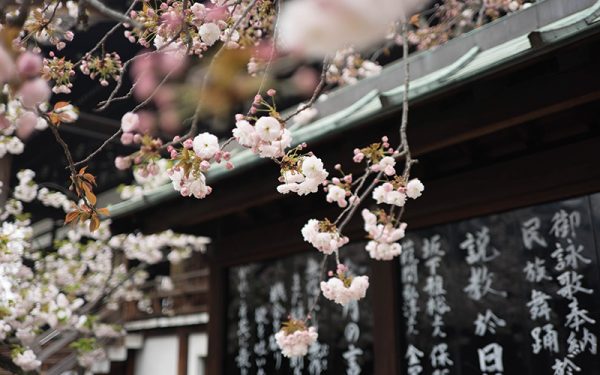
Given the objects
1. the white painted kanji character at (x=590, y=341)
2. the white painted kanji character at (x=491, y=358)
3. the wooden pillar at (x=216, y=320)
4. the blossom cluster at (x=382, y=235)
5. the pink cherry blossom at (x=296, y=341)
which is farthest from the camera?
the wooden pillar at (x=216, y=320)

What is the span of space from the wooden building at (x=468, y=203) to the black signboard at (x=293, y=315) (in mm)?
18

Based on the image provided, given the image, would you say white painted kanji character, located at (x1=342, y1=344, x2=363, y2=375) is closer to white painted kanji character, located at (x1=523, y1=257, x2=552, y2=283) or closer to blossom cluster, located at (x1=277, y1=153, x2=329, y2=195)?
white painted kanji character, located at (x1=523, y1=257, x2=552, y2=283)

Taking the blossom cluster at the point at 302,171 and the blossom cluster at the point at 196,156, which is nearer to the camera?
the blossom cluster at the point at 196,156

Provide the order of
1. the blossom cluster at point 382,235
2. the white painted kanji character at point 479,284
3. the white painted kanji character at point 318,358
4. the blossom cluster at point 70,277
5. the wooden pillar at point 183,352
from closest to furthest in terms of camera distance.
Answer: the blossom cluster at point 382,235, the white painted kanji character at point 479,284, the white painted kanji character at point 318,358, the blossom cluster at point 70,277, the wooden pillar at point 183,352

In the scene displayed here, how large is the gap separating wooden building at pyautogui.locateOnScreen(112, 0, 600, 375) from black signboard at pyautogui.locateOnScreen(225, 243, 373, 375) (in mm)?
18

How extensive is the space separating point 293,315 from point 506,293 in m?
2.46

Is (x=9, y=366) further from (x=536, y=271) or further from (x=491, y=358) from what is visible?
(x=536, y=271)

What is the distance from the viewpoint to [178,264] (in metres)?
11.6

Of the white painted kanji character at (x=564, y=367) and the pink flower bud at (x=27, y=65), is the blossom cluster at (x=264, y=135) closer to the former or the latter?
the pink flower bud at (x=27, y=65)

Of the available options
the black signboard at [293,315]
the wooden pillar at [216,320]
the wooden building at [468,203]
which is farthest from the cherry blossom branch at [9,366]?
the black signboard at [293,315]

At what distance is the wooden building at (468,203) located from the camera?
11.6 feet

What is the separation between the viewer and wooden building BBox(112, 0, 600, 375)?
11.6 ft

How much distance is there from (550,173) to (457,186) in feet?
2.49

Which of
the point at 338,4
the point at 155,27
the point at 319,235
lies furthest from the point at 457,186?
the point at 338,4
